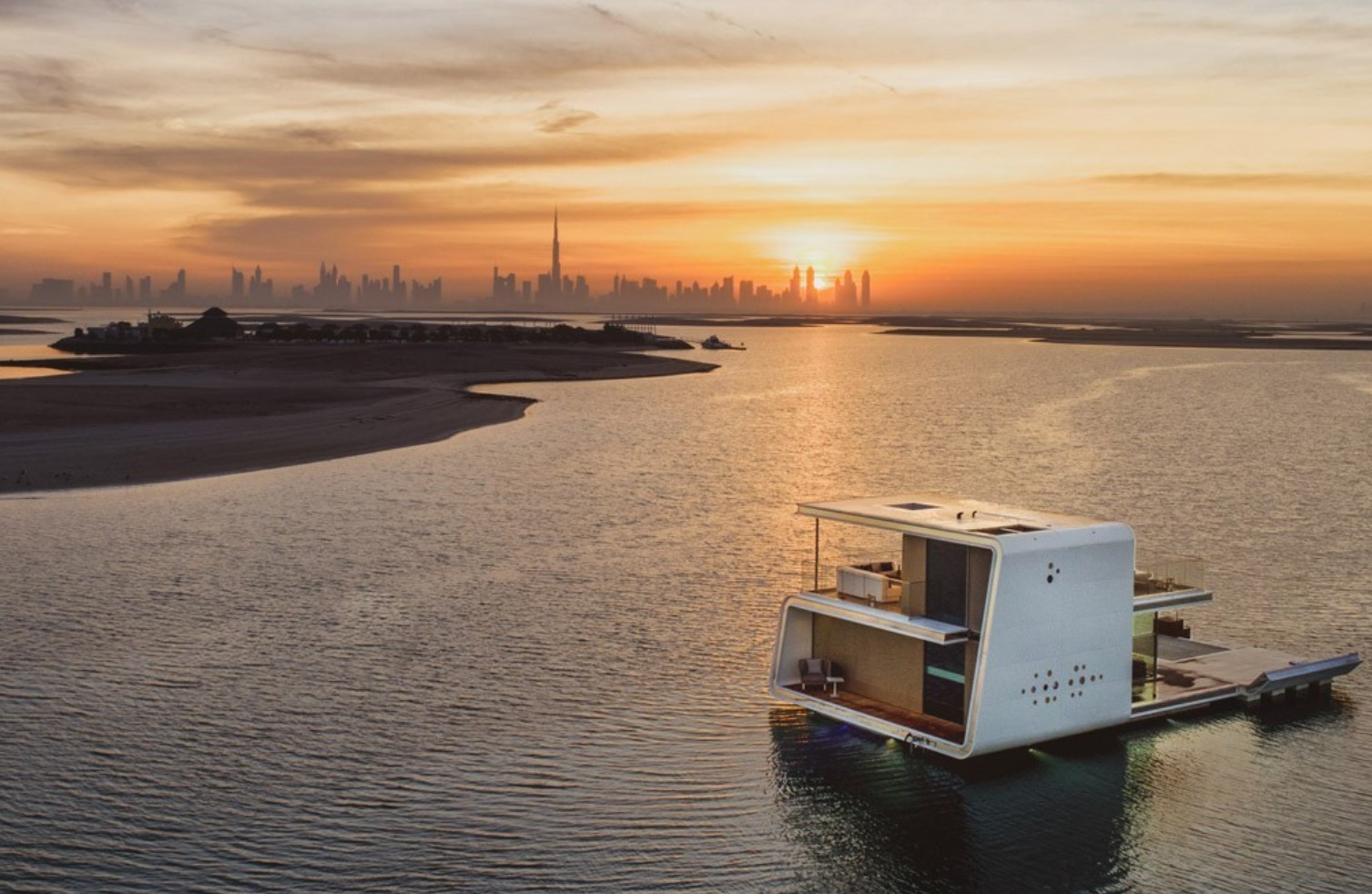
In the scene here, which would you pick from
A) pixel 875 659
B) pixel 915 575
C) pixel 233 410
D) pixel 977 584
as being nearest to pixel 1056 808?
pixel 977 584

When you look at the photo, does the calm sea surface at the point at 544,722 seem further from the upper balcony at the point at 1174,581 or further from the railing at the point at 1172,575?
the railing at the point at 1172,575

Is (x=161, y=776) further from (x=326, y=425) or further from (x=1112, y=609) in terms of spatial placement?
(x=326, y=425)

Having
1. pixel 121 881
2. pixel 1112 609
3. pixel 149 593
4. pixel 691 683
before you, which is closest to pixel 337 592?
pixel 149 593

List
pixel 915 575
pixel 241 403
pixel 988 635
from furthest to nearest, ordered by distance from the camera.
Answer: pixel 241 403 < pixel 915 575 < pixel 988 635

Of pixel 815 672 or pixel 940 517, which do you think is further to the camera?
pixel 815 672

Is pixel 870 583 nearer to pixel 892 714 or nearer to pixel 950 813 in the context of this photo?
pixel 892 714
